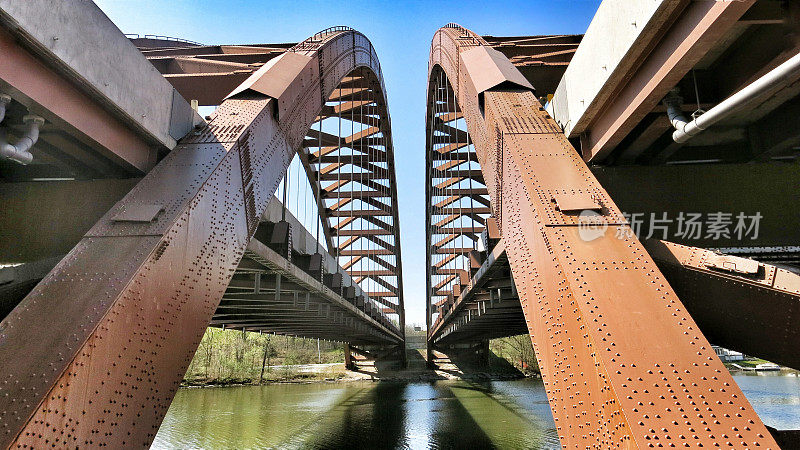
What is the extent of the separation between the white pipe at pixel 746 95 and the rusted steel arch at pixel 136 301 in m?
5.79

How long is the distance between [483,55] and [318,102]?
4118mm

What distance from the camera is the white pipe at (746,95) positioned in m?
3.67

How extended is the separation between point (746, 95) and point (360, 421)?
21.6 m

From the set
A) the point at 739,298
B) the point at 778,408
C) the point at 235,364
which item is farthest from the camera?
the point at 235,364

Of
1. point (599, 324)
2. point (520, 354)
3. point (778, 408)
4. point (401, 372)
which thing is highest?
point (599, 324)

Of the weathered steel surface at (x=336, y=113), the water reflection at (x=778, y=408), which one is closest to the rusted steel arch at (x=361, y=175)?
the weathered steel surface at (x=336, y=113)

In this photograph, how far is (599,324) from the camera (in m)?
4.24

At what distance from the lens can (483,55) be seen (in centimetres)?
1078

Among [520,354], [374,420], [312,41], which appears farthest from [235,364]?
[312,41]

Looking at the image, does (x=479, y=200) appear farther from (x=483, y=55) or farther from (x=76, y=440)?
(x=76, y=440)

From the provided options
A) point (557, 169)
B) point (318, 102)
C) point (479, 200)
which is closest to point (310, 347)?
point (479, 200)

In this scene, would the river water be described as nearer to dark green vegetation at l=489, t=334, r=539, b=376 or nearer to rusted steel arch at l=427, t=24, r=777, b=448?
rusted steel arch at l=427, t=24, r=777, b=448

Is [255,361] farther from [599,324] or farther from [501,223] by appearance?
[599,324]

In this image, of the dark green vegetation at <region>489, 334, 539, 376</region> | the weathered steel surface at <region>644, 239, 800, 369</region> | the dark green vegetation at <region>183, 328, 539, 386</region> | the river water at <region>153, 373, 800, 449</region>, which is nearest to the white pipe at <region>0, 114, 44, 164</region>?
the weathered steel surface at <region>644, 239, 800, 369</region>
